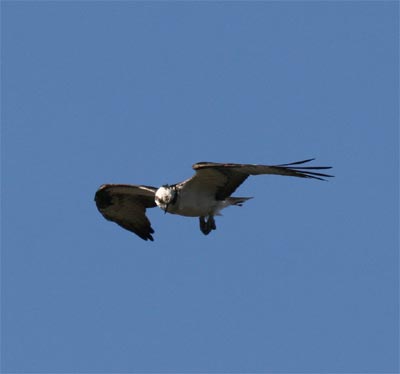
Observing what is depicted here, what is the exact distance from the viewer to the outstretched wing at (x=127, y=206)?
82.9 feet

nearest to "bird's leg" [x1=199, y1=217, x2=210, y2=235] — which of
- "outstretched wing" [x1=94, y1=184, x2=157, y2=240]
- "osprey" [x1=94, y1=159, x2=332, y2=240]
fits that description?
"osprey" [x1=94, y1=159, x2=332, y2=240]

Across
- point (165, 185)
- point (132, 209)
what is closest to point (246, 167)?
point (165, 185)

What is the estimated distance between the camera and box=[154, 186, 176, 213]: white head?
909 inches

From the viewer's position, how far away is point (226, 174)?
2300cm

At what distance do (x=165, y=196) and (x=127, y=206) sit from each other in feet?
9.38

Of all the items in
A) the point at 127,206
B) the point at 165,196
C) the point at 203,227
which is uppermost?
the point at 127,206

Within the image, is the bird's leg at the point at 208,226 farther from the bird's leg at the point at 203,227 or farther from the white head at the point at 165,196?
the white head at the point at 165,196

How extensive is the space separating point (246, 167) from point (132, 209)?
4.90 m

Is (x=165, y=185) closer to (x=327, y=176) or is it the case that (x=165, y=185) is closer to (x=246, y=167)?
(x=246, y=167)

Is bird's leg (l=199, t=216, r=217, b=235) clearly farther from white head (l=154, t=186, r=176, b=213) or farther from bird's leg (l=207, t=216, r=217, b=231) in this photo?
white head (l=154, t=186, r=176, b=213)

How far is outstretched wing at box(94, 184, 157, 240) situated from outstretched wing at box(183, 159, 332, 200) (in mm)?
2092

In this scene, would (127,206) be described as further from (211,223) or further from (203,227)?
(211,223)

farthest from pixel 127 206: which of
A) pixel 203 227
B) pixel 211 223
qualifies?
pixel 211 223

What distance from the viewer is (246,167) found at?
2167 centimetres
